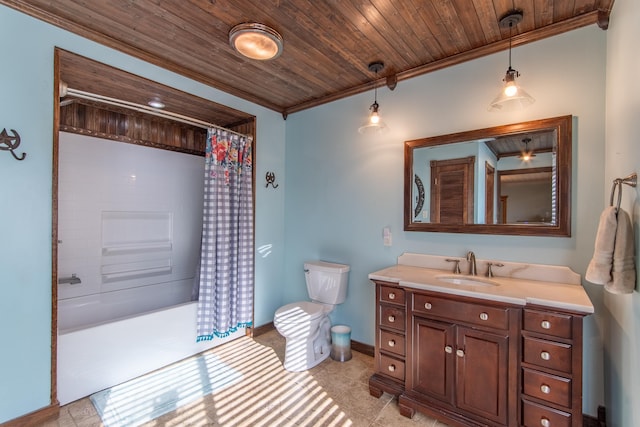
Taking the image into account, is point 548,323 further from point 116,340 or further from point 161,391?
point 116,340

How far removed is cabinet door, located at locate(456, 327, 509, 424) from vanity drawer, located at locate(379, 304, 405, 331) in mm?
364

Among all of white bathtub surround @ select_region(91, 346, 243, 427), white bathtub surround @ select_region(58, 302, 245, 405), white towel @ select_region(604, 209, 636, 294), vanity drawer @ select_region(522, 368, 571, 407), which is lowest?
white bathtub surround @ select_region(91, 346, 243, 427)

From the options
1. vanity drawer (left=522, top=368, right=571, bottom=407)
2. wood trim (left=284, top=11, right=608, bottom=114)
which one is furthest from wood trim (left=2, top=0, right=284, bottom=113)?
vanity drawer (left=522, top=368, right=571, bottom=407)

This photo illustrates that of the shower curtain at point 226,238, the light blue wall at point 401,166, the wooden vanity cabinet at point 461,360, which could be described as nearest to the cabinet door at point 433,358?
the wooden vanity cabinet at point 461,360

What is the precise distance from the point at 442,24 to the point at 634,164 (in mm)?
1290

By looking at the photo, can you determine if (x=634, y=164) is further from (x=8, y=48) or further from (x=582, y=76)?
(x=8, y=48)

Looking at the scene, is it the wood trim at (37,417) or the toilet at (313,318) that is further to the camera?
the toilet at (313,318)

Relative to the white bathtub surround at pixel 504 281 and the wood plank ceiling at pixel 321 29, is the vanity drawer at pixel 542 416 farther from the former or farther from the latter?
the wood plank ceiling at pixel 321 29

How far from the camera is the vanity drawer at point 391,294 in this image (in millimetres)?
1930

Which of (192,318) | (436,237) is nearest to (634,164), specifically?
(436,237)

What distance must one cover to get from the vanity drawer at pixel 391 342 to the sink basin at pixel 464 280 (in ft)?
1.62

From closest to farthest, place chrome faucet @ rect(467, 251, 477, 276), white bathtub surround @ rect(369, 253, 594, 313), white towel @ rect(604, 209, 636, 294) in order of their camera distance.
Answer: white towel @ rect(604, 209, 636, 294) < white bathtub surround @ rect(369, 253, 594, 313) < chrome faucet @ rect(467, 251, 477, 276)

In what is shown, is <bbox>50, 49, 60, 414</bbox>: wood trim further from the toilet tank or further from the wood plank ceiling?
the toilet tank

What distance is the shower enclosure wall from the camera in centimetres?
208
